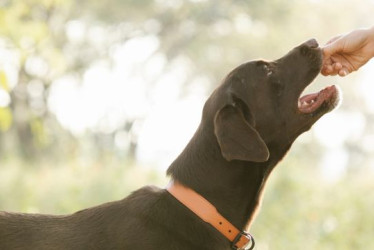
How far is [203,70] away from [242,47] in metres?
2.45

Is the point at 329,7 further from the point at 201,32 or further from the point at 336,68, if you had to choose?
the point at 336,68

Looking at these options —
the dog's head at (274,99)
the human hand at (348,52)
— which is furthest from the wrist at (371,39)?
the dog's head at (274,99)

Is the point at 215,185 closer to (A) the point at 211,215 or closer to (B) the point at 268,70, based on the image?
(A) the point at 211,215

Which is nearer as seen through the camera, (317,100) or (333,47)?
(317,100)

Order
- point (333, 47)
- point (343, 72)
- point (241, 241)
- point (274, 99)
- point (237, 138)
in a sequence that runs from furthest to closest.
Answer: point (343, 72) < point (333, 47) < point (274, 99) < point (241, 241) < point (237, 138)

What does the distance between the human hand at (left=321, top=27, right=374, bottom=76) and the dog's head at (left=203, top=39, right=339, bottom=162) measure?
35 centimetres

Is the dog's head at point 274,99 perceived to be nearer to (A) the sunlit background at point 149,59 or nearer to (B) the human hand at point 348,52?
(B) the human hand at point 348,52

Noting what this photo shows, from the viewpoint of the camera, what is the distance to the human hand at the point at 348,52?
5.51m

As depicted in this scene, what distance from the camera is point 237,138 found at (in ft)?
15.0

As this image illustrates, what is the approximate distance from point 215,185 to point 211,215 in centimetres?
21

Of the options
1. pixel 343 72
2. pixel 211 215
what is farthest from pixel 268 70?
pixel 211 215

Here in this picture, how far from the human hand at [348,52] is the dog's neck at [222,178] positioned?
1.10 m

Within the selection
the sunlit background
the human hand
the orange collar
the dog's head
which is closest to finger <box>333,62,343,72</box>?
the human hand

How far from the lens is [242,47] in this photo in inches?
1034
